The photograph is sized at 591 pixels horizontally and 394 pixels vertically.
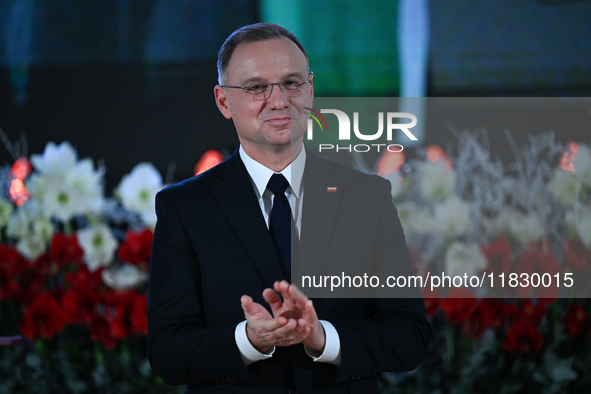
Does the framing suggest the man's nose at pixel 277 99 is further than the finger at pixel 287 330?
Yes

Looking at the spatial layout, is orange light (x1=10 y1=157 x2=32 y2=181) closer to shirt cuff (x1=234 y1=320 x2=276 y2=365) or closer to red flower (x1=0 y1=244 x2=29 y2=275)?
red flower (x1=0 y1=244 x2=29 y2=275)

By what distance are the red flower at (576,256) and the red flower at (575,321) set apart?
0.13m

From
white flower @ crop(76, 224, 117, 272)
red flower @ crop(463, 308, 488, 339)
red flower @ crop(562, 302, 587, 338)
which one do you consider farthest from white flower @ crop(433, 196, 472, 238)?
white flower @ crop(76, 224, 117, 272)

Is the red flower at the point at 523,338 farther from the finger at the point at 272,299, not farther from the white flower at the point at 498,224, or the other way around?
the finger at the point at 272,299

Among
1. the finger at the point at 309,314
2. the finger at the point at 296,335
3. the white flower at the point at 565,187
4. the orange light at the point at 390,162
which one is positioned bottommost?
the finger at the point at 296,335

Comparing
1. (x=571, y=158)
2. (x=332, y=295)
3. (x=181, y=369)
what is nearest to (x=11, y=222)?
(x=181, y=369)

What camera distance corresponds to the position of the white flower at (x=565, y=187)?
180 centimetres

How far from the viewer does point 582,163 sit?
1.79m

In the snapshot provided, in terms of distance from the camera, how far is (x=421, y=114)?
1.86 metres

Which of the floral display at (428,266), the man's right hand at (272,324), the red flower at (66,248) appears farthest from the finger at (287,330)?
the red flower at (66,248)

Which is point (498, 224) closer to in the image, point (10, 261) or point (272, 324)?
point (272, 324)

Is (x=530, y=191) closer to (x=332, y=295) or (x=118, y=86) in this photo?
(x=332, y=295)

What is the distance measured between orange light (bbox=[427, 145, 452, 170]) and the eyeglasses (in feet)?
2.53

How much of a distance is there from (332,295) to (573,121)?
45.7 inches
